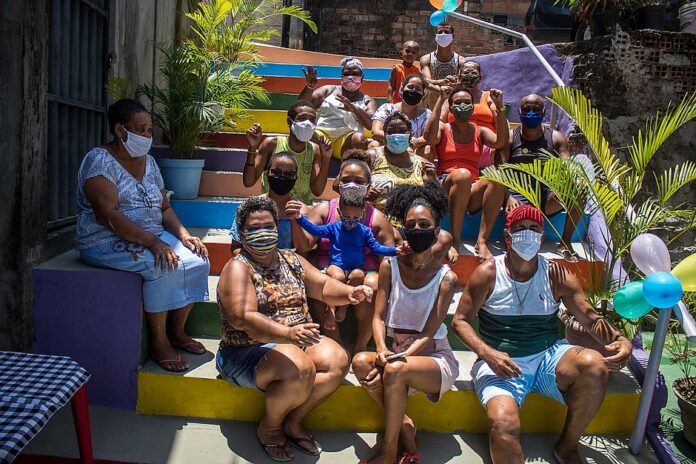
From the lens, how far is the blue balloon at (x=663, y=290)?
3016 millimetres

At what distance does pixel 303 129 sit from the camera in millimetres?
4527

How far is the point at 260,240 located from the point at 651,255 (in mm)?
2190

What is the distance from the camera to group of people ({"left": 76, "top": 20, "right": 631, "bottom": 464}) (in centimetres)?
320

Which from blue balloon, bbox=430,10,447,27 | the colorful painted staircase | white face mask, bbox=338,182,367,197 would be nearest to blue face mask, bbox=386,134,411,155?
white face mask, bbox=338,182,367,197

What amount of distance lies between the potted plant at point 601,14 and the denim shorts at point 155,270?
5.80m

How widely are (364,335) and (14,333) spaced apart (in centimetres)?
207

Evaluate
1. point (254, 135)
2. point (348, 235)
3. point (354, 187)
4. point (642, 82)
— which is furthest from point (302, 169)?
point (642, 82)

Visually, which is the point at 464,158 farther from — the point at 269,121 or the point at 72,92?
the point at 72,92

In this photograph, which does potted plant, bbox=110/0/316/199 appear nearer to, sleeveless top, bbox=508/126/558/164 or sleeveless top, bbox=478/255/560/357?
sleeveless top, bbox=508/126/558/164

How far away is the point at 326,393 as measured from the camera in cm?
333

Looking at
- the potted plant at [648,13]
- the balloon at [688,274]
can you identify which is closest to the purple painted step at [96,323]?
the balloon at [688,274]

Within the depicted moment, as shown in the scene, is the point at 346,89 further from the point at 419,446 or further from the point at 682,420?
the point at 682,420

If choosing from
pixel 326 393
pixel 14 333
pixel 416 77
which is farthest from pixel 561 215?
pixel 14 333

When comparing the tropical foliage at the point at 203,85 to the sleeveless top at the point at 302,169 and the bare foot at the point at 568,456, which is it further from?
the bare foot at the point at 568,456
